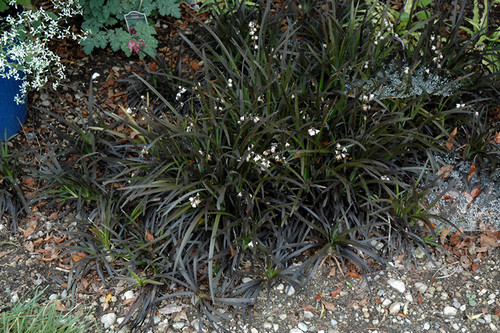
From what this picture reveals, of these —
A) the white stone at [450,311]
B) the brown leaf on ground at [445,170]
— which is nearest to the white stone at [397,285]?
the white stone at [450,311]

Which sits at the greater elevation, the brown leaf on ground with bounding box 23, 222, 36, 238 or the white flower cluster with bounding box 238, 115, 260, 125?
the white flower cluster with bounding box 238, 115, 260, 125

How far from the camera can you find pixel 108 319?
259 cm

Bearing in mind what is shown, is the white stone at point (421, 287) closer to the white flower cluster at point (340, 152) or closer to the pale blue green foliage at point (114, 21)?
the white flower cluster at point (340, 152)

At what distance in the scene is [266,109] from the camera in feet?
9.23

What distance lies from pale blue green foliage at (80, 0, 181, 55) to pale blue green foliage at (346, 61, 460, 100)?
1.38m

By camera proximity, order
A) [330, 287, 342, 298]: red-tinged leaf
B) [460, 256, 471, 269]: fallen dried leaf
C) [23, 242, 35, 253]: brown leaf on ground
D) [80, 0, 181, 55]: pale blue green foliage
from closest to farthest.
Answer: [330, 287, 342, 298]: red-tinged leaf, [460, 256, 471, 269]: fallen dried leaf, [23, 242, 35, 253]: brown leaf on ground, [80, 0, 181, 55]: pale blue green foliage

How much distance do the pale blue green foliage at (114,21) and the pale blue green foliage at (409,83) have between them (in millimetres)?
1377

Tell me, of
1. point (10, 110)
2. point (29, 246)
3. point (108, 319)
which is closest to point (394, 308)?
point (108, 319)

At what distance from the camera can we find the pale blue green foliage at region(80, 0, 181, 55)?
3.37 meters

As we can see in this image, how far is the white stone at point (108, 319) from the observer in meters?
2.58

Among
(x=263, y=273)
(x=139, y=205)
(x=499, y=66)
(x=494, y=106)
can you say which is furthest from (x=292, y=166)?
(x=499, y=66)

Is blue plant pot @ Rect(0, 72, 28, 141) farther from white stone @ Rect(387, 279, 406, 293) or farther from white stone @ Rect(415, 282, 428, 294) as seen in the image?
white stone @ Rect(415, 282, 428, 294)

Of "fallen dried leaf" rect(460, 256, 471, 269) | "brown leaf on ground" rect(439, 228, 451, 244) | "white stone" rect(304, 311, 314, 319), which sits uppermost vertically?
"white stone" rect(304, 311, 314, 319)

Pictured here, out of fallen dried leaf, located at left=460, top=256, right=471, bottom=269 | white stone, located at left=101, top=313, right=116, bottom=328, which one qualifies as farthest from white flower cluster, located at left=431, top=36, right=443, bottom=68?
white stone, located at left=101, top=313, right=116, bottom=328
